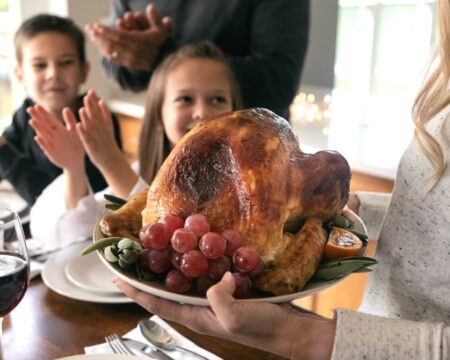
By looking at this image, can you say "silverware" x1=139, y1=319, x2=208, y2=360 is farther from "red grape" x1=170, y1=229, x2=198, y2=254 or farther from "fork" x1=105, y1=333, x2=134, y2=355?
"red grape" x1=170, y1=229, x2=198, y2=254

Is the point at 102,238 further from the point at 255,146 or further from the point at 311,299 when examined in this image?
the point at 311,299

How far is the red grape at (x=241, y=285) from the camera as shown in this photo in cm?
63

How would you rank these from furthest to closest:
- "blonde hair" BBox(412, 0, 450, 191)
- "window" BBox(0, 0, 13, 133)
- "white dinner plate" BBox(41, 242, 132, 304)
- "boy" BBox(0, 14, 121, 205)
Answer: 1. "window" BBox(0, 0, 13, 133)
2. "boy" BBox(0, 14, 121, 205)
3. "white dinner plate" BBox(41, 242, 132, 304)
4. "blonde hair" BBox(412, 0, 450, 191)

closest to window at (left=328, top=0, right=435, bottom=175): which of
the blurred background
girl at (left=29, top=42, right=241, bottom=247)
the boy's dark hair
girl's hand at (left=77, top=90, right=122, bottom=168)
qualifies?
the blurred background

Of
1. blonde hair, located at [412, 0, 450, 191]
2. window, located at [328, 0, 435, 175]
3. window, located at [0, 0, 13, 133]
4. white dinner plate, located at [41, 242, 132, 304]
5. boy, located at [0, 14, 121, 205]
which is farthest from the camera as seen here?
window, located at [0, 0, 13, 133]

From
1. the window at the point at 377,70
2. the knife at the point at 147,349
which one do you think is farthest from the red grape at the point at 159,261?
the window at the point at 377,70

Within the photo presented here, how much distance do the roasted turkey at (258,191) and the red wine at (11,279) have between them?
117 mm

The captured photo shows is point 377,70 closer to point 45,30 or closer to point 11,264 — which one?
point 45,30

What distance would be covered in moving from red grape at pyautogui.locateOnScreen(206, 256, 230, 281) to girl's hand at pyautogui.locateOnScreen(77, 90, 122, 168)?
72 centimetres

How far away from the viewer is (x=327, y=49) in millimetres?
2838

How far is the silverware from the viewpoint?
2.62 feet

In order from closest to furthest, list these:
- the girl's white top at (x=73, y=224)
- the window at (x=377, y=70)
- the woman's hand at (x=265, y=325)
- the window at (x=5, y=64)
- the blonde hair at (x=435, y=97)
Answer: the woman's hand at (x=265, y=325) → the blonde hair at (x=435, y=97) → the girl's white top at (x=73, y=224) → the window at (x=377, y=70) → the window at (x=5, y=64)

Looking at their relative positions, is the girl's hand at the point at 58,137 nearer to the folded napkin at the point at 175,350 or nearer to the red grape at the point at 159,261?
the folded napkin at the point at 175,350

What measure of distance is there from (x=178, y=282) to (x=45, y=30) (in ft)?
4.69
